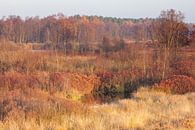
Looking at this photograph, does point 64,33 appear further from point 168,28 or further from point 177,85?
point 177,85

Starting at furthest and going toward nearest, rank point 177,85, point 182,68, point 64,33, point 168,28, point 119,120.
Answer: point 64,33 → point 182,68 → point 168,28 → point 177,85 → point 119,120

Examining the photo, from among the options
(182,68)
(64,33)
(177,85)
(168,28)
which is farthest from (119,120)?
(64,33)

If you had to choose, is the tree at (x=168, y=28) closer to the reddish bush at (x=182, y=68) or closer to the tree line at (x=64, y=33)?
the reddish bush at (x=182, y=68)

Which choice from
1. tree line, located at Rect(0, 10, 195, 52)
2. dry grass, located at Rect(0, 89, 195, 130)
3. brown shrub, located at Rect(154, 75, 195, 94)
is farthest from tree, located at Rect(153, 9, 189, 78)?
tree line, located at Rect(0, 10, 195, 52)

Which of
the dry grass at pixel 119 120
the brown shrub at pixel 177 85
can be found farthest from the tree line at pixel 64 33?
the dry grass at pixel 119 120

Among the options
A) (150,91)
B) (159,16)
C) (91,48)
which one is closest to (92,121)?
(150,91)

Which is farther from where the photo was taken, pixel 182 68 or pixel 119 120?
pixel 182 68

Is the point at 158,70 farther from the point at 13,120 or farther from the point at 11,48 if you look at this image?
the point at 13,120

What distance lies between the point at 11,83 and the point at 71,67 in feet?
35.2

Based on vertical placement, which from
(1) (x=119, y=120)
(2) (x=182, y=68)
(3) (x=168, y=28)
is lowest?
(2) (x=182, y=68)

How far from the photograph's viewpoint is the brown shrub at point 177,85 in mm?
20891

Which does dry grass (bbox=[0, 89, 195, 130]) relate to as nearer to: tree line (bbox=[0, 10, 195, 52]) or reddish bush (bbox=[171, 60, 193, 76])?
reddish bush (bbox=[171, 60, 193, 76])

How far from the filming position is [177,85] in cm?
2139

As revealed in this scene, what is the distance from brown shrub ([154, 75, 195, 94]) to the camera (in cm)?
2089
